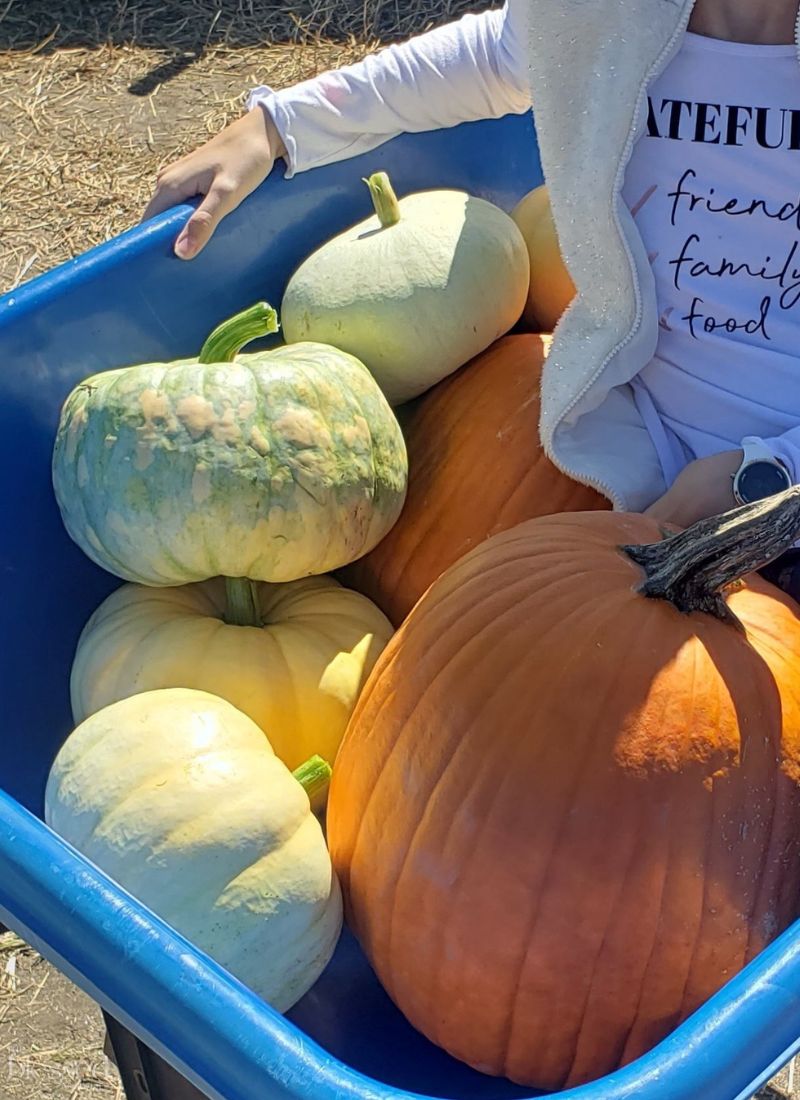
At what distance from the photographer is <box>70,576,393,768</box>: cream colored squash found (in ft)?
3.87

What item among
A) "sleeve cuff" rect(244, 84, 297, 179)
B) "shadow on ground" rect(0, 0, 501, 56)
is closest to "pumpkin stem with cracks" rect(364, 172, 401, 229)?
"sleeve cuff" rect(244, 84, 297, 179)

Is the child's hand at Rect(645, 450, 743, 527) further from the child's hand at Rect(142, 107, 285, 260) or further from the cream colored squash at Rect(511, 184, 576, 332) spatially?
the child's hand at Rect(142, 107, 285, 260)

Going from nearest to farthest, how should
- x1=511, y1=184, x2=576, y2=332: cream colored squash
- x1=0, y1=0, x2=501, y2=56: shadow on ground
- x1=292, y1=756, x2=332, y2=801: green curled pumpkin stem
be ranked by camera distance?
x1=292, y1=756, x2=332, y2=801: green curled pumpkin stem
x1=511, y1=184, x2=576, y2=332: cream colored squash
x1=0, y1=0, x2=501, y2=56: shadow on ground

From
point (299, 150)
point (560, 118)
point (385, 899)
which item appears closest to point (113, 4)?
point (299, 150)

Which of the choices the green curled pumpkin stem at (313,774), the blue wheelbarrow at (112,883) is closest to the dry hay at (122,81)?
the blue wheelbarrow at (112,883)

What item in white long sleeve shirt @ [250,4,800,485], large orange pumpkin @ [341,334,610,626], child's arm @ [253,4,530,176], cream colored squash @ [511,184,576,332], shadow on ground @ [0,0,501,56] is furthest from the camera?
shadow on ground @ [0,0,501,56]

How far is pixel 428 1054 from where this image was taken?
1062mm

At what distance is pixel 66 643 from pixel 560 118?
0.75 meters

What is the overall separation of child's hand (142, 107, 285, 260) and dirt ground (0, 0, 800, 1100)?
155 cm

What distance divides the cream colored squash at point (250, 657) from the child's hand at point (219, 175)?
0.40 metres

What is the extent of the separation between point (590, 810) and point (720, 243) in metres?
0.64

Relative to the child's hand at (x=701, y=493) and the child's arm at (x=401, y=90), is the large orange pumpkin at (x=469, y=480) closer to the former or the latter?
the child's hand at (x=701, y=493)

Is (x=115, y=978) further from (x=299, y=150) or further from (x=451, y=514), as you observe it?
(x=299, y=150)

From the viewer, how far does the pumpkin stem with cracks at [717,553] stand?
0.88 meters
